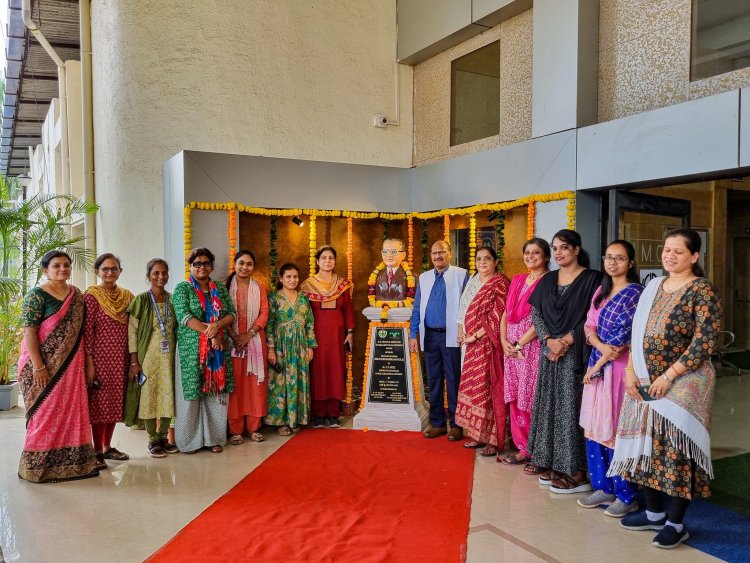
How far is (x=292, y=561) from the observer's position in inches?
116

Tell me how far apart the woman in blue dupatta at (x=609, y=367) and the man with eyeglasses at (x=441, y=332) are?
1.40 metres

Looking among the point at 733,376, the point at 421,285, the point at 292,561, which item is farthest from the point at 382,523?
the point at 733,376

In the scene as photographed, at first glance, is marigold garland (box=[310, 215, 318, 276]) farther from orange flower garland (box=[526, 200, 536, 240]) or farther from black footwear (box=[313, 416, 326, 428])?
orange flower garland (box=[526, 200, 536, 240])

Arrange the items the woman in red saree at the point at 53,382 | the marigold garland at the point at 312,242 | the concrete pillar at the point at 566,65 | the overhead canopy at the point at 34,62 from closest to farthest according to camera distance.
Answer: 1. the woman in red saree at the point at 53,382
2. the concrete pillar at the point at 566,65
3. the marigold garland at the point at 312,242
4. the overhead canopy at the point at 34,62

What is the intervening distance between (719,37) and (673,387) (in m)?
2.55

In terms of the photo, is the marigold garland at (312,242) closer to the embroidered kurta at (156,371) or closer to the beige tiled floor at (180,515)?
the embroidered kurta at (156,371)

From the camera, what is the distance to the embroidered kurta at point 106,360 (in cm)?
429

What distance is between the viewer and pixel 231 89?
6.33m

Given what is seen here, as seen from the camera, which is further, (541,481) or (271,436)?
(271,436)

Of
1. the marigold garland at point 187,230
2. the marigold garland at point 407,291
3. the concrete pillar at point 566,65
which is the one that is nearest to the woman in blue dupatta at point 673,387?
the concrete pillar at point 566,65

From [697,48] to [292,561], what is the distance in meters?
4.16

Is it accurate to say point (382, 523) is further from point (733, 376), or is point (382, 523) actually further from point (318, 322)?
point (733, 376)

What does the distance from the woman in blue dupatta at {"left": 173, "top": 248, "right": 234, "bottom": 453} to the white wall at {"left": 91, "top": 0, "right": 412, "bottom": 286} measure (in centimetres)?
184

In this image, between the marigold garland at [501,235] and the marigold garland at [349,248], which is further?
the marigold garland at [349,248]
